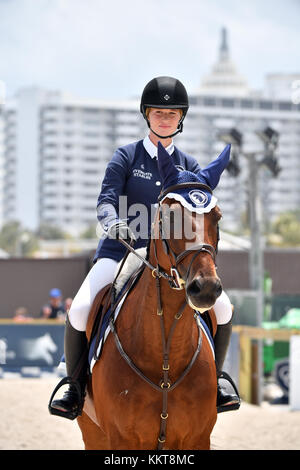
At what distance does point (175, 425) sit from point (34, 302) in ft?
61.3

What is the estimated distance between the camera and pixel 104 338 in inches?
206

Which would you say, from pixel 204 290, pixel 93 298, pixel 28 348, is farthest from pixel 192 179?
pixel 28 348

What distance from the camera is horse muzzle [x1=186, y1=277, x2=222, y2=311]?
13.1 feet

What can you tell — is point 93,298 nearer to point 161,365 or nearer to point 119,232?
point 119,232

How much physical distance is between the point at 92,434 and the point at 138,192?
184 centimetres

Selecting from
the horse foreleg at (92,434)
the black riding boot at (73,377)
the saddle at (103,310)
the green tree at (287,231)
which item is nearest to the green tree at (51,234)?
the green tree at (287,231)

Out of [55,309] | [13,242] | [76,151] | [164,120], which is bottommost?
[13,242]

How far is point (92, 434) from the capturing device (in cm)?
592

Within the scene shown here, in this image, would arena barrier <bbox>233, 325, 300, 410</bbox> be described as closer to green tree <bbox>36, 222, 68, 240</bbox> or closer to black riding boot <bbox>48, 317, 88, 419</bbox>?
black riding boot <bbox>48, 317, 88, 419</bbox>

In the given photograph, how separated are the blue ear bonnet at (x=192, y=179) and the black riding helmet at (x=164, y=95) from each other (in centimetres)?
92

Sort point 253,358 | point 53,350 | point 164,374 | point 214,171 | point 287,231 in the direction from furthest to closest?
1. point 287,231
2. point 53,350
3. point 253,358
4. point 164,374
5. point 214,171

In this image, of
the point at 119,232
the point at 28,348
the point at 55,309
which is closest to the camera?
the point at 119,232

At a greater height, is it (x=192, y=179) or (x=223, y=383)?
(x=192, y=179)
